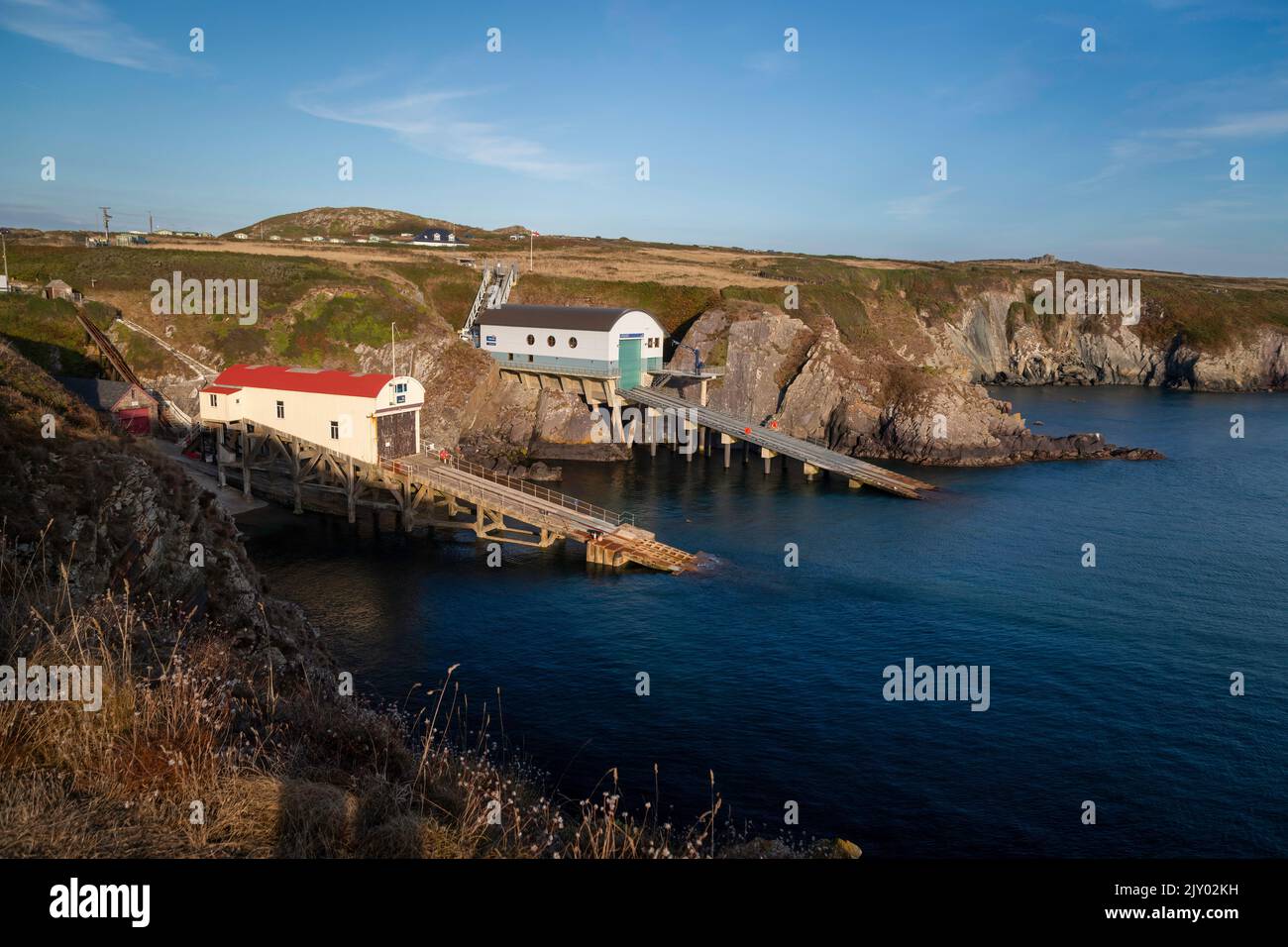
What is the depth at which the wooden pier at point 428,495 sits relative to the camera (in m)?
44.6

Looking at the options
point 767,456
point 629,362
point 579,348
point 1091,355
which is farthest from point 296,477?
point 1091,355

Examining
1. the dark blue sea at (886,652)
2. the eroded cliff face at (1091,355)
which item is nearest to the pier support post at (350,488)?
the dark blue sea at (886,652)

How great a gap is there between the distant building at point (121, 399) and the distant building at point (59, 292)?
686 inches

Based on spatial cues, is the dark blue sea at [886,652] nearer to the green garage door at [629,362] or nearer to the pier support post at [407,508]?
the pier support post at [407,508]

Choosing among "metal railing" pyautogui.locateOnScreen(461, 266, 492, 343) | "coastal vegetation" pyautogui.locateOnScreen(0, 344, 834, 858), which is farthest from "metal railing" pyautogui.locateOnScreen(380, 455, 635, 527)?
"coastal vegetation" pyautogui.locateOnScreen(0, 344, 834, 858)

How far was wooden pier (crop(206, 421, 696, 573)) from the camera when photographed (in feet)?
146

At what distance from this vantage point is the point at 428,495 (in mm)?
49344

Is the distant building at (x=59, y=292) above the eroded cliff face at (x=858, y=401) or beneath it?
above

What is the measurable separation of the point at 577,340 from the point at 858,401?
933 inches

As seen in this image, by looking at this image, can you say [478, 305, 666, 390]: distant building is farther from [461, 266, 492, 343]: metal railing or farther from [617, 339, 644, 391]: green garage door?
[461, 266, 492, 343]: metal railing

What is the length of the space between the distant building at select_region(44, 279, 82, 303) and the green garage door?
134ft

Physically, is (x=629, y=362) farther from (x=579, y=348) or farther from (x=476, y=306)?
Answer: (x=476, y=306)
